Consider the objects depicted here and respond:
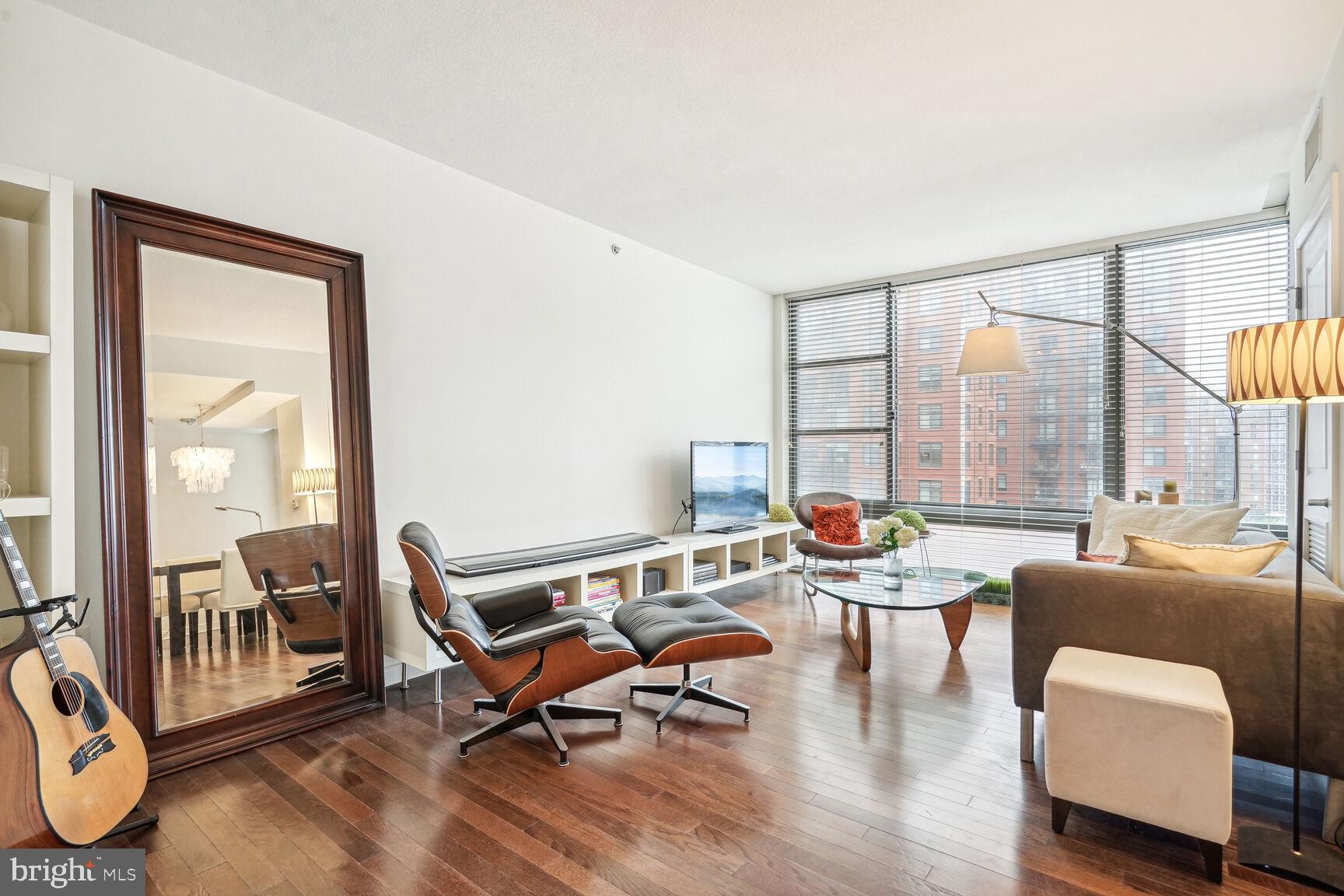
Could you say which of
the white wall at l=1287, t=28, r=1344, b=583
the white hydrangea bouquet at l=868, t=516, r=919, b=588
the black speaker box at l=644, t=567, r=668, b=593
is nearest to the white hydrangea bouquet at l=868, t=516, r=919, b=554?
the white hydrangea bouquet at l=868, t=516, r=919, b=588

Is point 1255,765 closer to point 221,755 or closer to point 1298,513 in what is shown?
point 1298,513

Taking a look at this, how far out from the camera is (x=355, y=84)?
9.28ft

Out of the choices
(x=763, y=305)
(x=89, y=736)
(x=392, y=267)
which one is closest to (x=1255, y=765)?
(x=89, y=736)

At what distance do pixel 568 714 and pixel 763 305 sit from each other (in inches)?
180

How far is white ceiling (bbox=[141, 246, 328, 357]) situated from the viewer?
2572mm

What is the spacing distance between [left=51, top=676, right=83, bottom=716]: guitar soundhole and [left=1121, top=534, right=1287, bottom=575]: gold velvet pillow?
11.0ft

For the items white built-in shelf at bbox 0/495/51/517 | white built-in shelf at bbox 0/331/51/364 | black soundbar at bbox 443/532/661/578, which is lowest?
Result: black soundbar at bbox 443/532/661/578

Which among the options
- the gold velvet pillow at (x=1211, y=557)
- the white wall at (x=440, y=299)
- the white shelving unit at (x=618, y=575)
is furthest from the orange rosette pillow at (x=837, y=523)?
the gold velvet pillow at (x=1211, y=557)

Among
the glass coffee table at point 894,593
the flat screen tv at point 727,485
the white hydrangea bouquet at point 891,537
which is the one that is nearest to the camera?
the glass coffee table at point 894,593

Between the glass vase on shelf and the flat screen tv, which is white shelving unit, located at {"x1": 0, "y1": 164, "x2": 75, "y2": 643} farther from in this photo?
the flat screen tv

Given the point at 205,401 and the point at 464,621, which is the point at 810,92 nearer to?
the point at 464,621

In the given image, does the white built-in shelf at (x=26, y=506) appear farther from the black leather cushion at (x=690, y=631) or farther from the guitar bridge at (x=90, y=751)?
the black leather cushion at (x=690, y=631)

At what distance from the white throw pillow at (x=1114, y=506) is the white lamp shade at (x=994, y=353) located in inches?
38.8

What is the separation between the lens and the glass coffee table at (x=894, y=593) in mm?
3342
